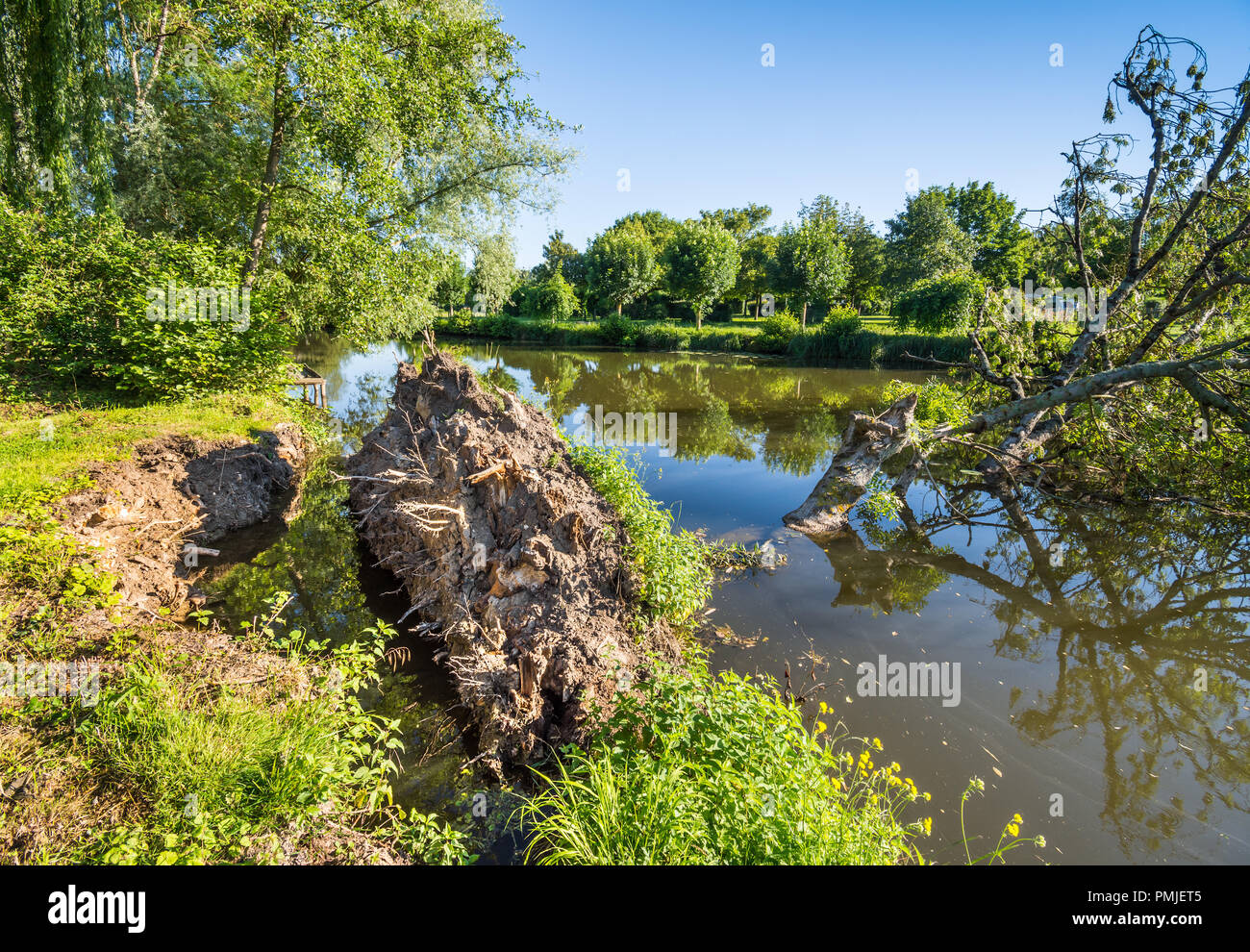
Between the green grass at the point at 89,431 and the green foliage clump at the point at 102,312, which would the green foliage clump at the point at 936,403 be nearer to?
the green grass at the point at 89,431

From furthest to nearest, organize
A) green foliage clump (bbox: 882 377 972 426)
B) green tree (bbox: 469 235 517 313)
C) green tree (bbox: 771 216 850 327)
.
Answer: green tree (bbox: 771 216 850 327)
green tree (bbox: 469 235 517 313)
green foliage clump (bbox: 882 377 972 426)

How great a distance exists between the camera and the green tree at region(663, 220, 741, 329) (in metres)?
42.3

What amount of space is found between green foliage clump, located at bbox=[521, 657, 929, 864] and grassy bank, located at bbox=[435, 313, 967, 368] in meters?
21.2

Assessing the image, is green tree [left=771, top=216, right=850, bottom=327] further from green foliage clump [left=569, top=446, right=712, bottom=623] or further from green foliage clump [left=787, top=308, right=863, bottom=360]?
green foliage clump [left=569, top=446, right=712, bottom=623]

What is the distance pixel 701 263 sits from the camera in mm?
42438

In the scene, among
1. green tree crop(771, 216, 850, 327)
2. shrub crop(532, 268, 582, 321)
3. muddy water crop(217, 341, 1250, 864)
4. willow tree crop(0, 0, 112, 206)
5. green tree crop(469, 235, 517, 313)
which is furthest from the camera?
shrub crop(532, 268, 582, 321)

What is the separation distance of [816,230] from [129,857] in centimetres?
4563

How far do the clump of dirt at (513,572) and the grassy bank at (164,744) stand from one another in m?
0.98

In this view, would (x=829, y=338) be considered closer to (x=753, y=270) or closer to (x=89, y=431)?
(x=753, y=270)

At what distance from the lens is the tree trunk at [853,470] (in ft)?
30.0

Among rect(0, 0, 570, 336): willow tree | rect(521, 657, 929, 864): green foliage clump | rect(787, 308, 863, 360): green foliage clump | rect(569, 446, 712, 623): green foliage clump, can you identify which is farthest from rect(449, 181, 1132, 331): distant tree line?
rect(521, 657, 929, 864): green foliage clump

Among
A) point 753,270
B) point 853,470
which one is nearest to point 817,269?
point 753,270

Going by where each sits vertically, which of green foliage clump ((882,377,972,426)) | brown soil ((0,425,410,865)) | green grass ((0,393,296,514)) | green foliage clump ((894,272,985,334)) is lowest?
brown soil ((0,425,410,865))
